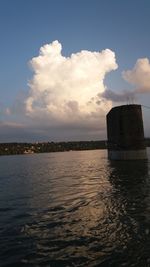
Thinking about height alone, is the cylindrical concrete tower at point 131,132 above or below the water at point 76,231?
above

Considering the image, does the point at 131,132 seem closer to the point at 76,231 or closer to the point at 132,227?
the point at 132,227

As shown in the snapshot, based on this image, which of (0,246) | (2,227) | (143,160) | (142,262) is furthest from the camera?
(143,160)

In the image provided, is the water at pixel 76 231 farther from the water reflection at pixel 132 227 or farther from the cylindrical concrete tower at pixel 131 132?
the cylindrical concrete tower at pixel 131 132

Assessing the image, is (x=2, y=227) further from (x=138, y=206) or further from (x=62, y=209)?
(x=138, y=206)

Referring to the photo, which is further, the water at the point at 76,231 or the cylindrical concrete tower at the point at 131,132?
the cylindrical concrete tower at the point at 131,132

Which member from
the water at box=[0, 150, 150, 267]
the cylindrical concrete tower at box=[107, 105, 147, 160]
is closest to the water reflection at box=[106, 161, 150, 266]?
the water at box=[0, 150, 150, 267]

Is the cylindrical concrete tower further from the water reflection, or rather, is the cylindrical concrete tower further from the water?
the water

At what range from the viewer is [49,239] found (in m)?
15.2

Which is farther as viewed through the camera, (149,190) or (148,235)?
(149,190)

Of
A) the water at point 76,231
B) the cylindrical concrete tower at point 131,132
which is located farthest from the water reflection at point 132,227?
the cylindrical concrete tower at point 131,132

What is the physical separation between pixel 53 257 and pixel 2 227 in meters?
5.88

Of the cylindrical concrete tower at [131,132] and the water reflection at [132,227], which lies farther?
the cylindrical concrete tower at [131,132]

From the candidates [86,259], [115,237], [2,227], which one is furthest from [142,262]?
[2,227]

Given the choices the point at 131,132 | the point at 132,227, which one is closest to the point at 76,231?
the point at 132,227
